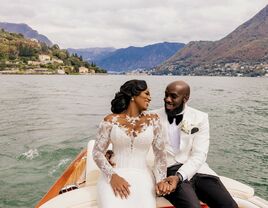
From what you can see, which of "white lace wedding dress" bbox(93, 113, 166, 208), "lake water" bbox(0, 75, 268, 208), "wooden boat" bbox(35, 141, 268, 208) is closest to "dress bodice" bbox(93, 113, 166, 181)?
"white lace wedding dress" bbox(93, 113, 166, 208)

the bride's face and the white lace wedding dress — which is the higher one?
the bride's face

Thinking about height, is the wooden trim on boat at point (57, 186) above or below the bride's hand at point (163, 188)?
below

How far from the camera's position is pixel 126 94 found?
175 inches

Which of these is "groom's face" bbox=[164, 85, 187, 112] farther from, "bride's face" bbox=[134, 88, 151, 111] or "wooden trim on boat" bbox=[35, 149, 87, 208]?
"wooden trim on boat" bbox=[35, 149, 87, 208]

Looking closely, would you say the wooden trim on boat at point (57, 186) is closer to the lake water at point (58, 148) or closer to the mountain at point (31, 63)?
the lake water at point (58, 148)

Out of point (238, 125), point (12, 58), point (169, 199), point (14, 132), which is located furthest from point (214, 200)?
point (12, 58)

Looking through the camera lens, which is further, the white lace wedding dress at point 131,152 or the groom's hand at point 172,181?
the groom's hand at point 172,181

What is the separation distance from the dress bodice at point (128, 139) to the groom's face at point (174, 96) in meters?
0.43

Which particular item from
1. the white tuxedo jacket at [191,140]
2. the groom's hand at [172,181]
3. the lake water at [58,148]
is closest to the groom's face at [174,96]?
the white tuxedo jacket at [191,140]

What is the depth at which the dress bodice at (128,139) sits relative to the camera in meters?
4.36

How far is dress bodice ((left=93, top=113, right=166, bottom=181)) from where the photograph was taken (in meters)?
4.36

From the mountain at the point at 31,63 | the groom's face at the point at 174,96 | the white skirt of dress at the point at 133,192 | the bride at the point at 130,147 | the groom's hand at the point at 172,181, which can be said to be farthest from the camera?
the mountain at the point at 31,63

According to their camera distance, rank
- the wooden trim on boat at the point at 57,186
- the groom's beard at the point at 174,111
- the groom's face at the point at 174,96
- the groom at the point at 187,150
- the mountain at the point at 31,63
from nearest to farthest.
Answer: the groom at the point at 187,150 → the groom's face at the point at 174,96 → the groom's beard at the point at 174,111 → the wooden trim on boat at the point at 57,186 → the mountain at the point at 31,63

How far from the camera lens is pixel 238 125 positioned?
944 inches
